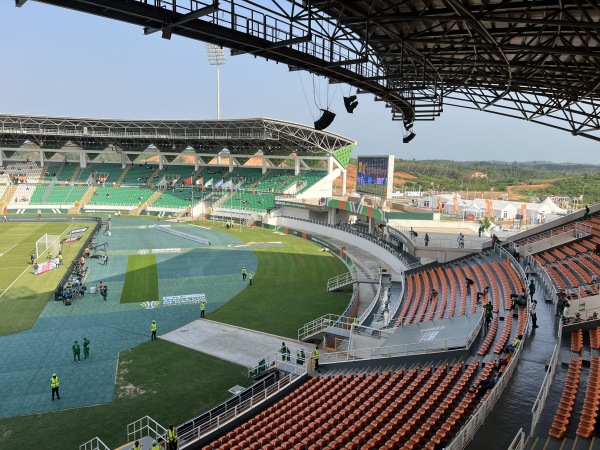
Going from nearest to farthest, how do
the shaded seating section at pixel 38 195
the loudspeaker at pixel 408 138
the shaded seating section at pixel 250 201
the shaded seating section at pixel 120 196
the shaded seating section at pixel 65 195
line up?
the loudspeaker at pixel 408 138 → the shaded seating section at pixel 250 201 → the shaded seating section at pixel 38 195 → the shaded seating section at pixel 65 195 → the shaded seating section at pixel 120 196

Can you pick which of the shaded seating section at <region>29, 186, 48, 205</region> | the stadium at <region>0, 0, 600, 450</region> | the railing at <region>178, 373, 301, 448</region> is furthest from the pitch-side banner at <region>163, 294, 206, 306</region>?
the shaded seating section at <region>29, 186, 48, 205</region>

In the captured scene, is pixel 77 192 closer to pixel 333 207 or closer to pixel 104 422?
pixel 333 207

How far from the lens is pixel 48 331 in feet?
71.0

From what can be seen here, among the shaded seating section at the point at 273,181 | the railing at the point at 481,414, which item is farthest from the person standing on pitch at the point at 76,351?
the shaded seating section at the point at 273,181

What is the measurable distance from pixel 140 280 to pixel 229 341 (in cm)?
1366

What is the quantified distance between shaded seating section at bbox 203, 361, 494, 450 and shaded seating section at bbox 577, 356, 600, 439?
239 centimetres

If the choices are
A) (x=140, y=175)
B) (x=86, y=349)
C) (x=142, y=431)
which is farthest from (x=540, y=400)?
(x=140, y=175)

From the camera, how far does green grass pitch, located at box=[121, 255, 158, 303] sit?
27.6m

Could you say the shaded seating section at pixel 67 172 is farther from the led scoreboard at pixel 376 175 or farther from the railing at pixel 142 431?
the railing at pixel 142 431

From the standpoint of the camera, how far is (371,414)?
11773 mm

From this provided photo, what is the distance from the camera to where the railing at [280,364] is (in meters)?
15.9

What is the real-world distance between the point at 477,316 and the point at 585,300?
138 inches

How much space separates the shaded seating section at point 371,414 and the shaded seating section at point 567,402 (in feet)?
6.34

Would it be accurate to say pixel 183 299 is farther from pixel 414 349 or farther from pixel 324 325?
pixel 414 349
